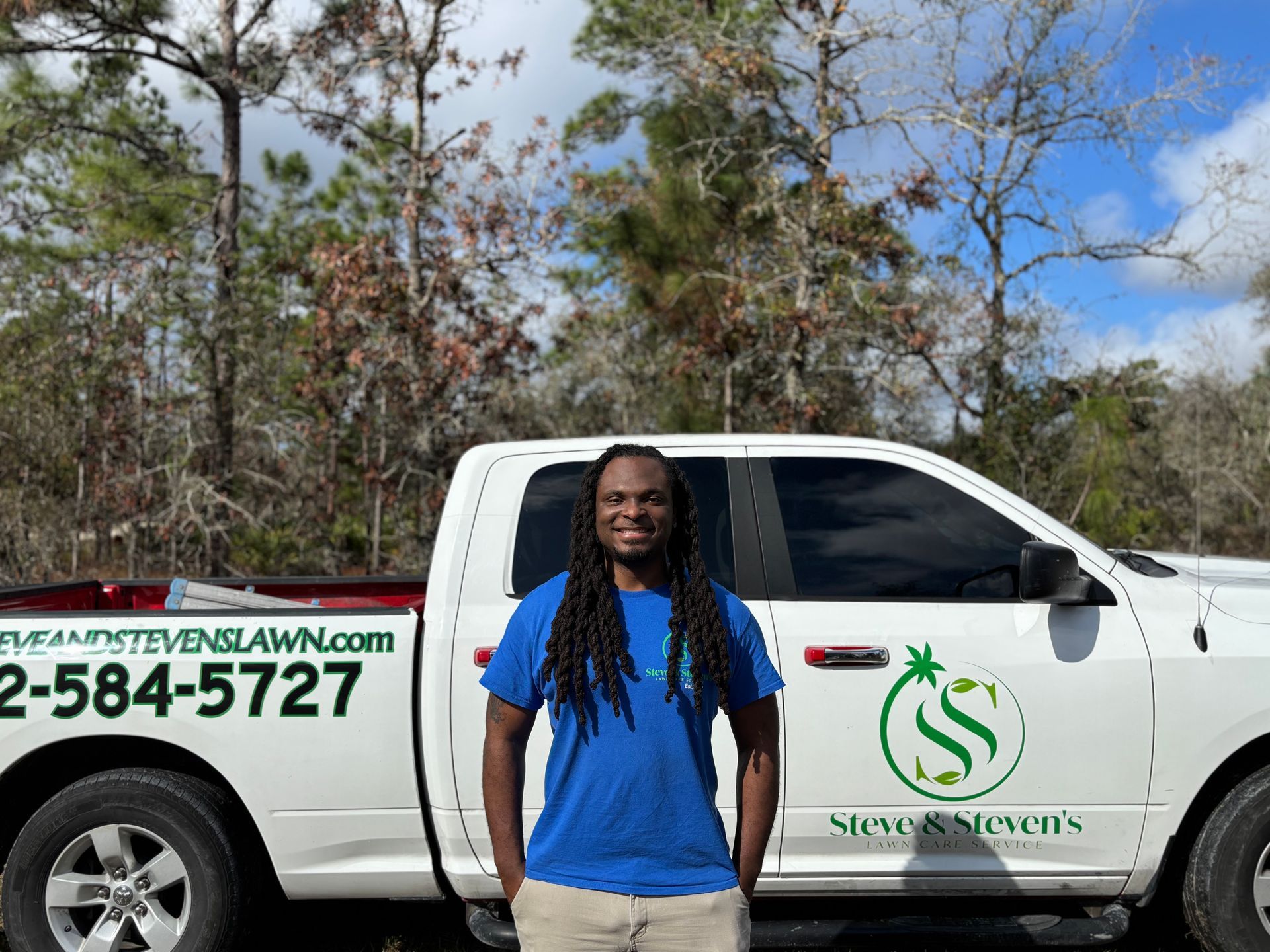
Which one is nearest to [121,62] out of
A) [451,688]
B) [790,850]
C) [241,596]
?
[241,596]

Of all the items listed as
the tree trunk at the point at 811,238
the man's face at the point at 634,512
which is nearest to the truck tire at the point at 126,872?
the man's face at the point at 634,512

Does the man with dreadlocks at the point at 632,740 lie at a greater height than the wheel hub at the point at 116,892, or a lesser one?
greater

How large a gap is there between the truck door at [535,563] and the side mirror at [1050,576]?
2.71 feet

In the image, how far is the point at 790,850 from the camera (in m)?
3.58

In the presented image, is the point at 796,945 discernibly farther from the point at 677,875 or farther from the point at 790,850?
the point at 677,875

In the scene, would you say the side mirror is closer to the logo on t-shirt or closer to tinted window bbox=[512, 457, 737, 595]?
tinted window bbox=[512, 457, 737, 595]

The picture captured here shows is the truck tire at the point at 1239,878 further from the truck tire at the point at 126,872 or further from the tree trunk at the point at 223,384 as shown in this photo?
the tree trunk at the point at 223,384

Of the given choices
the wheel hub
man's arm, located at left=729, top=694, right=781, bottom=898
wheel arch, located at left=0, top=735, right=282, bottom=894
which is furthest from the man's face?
the wheel hub

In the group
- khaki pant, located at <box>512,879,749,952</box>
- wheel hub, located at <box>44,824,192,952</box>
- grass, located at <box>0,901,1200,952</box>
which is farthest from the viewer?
grass, located at <box>0,901,1200,952</box>

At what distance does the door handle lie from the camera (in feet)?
11.7

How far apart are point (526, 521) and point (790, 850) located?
4.62 feet

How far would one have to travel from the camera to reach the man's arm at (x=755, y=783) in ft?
7.03

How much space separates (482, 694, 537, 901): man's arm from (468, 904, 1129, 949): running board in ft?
4.75

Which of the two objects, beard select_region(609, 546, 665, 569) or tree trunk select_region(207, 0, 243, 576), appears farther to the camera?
tree trunk select_region(207, 0, 243, 576)
